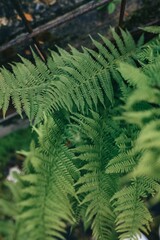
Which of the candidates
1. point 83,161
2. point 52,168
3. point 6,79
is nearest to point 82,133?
point 83,161

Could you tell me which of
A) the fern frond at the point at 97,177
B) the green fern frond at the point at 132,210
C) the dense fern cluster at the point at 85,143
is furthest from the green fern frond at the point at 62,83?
the green fern frond at the point at 132,210

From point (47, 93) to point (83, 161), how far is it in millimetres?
470

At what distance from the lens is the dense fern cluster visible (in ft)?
6.51

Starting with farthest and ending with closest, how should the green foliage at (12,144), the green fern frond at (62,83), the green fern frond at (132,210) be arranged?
the green foliage at (12,144) < the green fern frond at (62,83) < the green fern frond at (132,210)

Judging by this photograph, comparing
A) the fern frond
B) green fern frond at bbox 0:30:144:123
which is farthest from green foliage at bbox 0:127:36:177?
the fern frond

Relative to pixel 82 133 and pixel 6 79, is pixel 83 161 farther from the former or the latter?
pixel 6 79

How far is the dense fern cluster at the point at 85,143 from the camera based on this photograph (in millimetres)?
1985

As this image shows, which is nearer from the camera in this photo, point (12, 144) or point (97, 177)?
point (97, 177)

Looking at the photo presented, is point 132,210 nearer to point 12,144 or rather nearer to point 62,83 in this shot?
point 62,83

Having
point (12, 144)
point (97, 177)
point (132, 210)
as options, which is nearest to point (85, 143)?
point (97, 177)

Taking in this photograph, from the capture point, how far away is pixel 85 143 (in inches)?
94.0

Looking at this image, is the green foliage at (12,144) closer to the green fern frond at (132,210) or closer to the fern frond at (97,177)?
the fern frond at (97,177)

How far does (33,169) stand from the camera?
2.15 metres

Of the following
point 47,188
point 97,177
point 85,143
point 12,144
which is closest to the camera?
point 47,188
